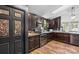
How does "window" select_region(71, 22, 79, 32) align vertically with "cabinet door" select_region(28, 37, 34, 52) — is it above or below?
above

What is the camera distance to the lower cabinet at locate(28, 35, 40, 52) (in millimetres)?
2374

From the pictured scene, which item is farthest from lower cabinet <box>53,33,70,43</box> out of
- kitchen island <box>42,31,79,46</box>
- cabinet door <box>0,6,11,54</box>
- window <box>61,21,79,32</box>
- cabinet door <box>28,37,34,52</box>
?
cabinet door <box>0,6,11,54</box>

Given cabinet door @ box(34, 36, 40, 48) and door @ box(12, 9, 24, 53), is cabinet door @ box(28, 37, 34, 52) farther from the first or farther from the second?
door @ box(12, 9, 24, 53)

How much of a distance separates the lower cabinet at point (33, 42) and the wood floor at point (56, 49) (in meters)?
0.08

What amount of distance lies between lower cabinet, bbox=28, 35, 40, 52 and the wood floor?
8 centimetres

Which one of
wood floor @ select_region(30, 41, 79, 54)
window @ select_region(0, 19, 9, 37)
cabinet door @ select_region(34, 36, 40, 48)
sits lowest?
wood floor @ select_region(30, 41, 79, 54)

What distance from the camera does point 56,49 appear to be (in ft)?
7.75

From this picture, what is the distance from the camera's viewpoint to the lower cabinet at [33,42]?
237 centimetres

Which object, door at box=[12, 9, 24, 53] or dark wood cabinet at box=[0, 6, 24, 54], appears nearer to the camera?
dark wood cabinet at box=[0, 6, 24, 54]

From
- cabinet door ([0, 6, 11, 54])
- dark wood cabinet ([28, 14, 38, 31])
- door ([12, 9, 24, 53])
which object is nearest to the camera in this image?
cabinet door ([0, 6, 11, 54])

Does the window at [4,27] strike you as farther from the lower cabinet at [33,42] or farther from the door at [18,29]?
the lower cabinet at [33,42]

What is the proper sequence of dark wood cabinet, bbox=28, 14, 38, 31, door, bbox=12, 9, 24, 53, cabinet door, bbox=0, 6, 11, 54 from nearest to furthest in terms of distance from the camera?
cabinet door, bbox=0, 6, 11, 54 → door, bbox=12, 9, 24, 53 → dark wood cabinet, bbox=28, 14, 38, 31
